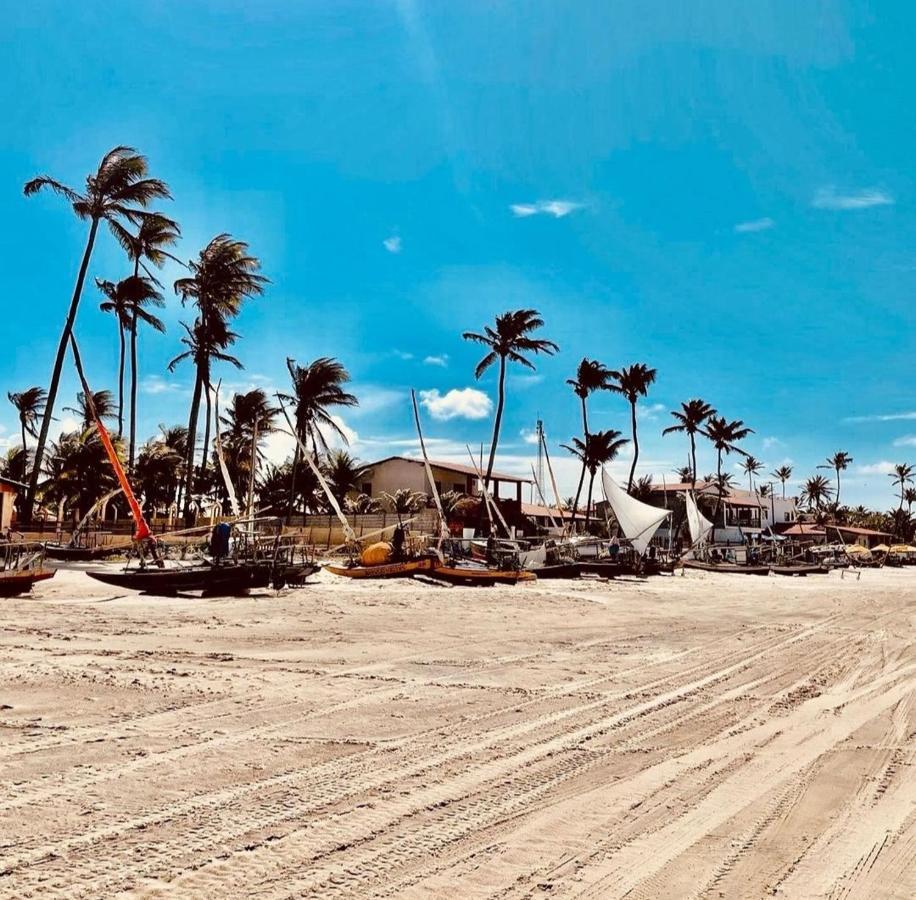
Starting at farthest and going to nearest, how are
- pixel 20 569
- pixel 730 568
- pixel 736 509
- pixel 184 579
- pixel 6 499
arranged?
pixel 736 509, pixel 730 568, pixel 6 499, pixel 184 579, pixel 20 569

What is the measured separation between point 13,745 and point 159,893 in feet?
10.1

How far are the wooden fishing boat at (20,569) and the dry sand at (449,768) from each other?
650cm

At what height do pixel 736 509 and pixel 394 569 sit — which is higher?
pixel 736 509

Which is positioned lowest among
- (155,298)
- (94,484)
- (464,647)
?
(464,647)

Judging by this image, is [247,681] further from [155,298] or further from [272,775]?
[155,298]

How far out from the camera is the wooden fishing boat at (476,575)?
27594mm

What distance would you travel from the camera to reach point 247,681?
8.68 meters

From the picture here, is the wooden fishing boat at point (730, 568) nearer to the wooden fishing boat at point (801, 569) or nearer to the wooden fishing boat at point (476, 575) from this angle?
the wooden fishing boat at point (801, 569)

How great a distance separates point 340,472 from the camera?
56.6 meters

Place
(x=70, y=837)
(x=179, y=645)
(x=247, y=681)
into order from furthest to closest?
(x=179, y=645) < (x=247, y=681) < (x=70, y=837)

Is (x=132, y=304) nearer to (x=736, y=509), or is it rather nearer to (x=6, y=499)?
(x=6, y=499)

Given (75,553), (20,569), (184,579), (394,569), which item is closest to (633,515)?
(394,569)

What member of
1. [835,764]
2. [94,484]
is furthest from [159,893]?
[94,484]

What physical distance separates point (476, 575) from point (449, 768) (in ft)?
72.6
